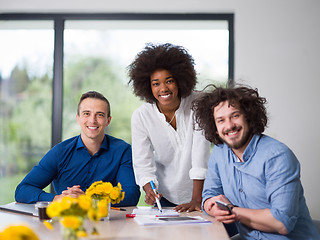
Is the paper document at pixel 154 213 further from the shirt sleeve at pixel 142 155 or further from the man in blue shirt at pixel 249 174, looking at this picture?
the shirt sleeve at pixel 142 155

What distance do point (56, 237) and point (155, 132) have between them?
124 cm

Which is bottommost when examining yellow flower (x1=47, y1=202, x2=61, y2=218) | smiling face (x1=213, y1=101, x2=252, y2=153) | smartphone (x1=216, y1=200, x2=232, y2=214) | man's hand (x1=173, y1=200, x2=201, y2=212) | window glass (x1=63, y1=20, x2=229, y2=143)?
man's hand (x1=173, y1=200, x2=201, y2=212)

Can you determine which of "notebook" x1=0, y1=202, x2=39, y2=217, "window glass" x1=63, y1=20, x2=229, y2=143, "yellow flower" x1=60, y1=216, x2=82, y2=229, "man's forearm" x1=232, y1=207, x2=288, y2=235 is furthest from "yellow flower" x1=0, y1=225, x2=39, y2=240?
"window glass" x1=63, y1=20, x2=229, y2=143

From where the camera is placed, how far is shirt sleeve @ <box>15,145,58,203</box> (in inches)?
Result: 85.1

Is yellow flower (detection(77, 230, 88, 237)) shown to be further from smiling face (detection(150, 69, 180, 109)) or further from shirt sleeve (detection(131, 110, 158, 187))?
smiling face (detection(150, 69, 180, 109))

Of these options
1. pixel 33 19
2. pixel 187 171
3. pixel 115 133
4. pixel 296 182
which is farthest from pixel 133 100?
pixel 296 182

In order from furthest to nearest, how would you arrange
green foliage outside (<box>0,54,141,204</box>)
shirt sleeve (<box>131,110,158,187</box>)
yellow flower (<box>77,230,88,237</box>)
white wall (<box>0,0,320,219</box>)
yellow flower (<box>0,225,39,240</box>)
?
green foliage outside (<box>0,54,141,204</box>)
white wall (<box>0,0,320,219</box>)
shirt sleeve (<box>131,110,158,187</box>)
yellow flower (<box>77,230,88,237</box>)
yellow flower (<box>0,225,39,240</box>)

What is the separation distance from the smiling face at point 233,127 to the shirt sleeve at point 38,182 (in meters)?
1.07

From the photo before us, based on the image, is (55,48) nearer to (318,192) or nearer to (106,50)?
(106,50)

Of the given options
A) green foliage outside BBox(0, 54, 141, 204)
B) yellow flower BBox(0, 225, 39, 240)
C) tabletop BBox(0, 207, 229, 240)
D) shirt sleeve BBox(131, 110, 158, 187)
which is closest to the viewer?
yellow flower BBox(0, 225, 39, 240)

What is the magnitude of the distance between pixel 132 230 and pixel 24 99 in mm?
2938

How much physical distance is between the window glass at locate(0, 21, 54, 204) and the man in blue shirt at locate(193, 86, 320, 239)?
93.7 inches

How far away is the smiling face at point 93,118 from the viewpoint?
2.52 meters

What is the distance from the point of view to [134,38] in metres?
3.96
